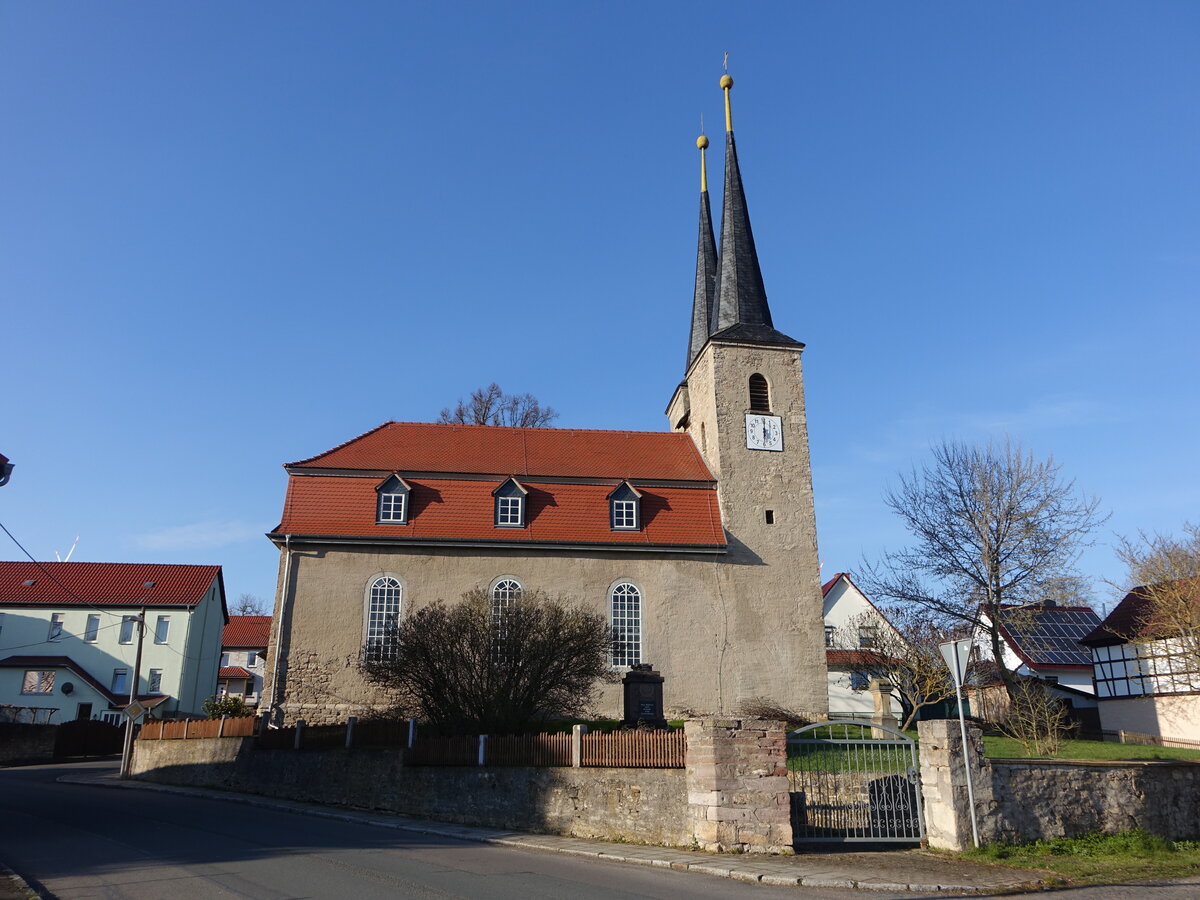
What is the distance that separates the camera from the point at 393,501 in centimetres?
2573

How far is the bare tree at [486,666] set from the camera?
58.3 feet

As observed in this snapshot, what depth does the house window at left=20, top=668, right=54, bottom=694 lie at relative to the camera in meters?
37.6

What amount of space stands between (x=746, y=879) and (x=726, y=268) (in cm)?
2333

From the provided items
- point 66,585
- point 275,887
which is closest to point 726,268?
point 275,887

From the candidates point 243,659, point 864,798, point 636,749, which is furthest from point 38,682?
point 864,798

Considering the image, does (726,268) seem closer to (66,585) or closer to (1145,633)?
(1145,633)

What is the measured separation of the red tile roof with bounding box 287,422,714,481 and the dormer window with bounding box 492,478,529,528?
90 centimetres

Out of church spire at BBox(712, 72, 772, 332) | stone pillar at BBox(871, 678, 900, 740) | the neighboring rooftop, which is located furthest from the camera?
the neighboring rooftop

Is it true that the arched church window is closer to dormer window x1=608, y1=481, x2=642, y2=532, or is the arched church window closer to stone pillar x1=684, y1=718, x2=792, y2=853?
dormer window x1=608, y1=481, x2=642, y2=532

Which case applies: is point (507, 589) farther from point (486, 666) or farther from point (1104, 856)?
point (1104, 856)

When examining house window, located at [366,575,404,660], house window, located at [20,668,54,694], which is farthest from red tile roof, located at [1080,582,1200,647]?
house window, located at [20,668,54,694]

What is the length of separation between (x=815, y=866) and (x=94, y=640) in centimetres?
3892

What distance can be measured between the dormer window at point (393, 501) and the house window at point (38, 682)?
2268cm

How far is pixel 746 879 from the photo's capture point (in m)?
10.5
